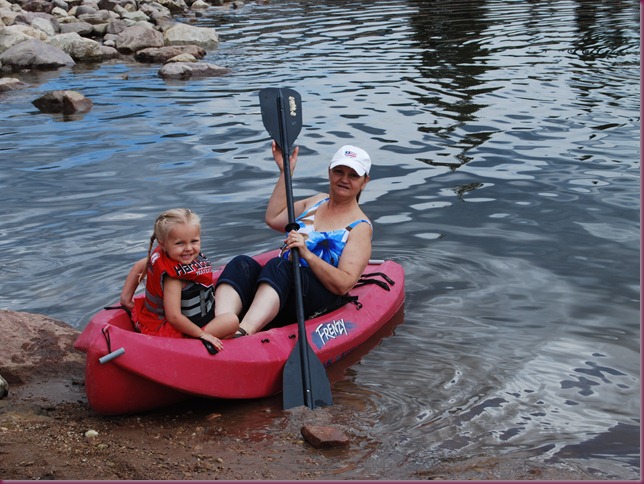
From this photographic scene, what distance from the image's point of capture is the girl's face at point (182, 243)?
424 cm

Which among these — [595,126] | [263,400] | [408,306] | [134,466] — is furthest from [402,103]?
[134,466]

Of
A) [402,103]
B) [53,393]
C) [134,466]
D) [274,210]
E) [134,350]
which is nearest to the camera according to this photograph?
[134,466]

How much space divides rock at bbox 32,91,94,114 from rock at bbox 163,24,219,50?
5984 mm

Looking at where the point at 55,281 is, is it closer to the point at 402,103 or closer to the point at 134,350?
the point at 134,350

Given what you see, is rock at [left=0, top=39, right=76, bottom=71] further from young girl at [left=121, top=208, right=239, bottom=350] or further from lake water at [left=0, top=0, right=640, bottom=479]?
young girl at [left=121, top=208, right=239, bottom=350]

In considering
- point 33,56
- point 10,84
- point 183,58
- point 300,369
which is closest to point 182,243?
point 300,369

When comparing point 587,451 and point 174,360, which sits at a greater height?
point 174,360

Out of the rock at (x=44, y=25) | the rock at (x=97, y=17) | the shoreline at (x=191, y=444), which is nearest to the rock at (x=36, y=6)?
the rock at (x=97, y=17)

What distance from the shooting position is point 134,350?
418 cm

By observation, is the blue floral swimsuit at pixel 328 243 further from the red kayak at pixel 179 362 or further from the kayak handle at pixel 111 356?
the kayak handle at pixel 111 356

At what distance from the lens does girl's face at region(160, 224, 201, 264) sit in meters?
4.24

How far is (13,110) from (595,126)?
308 inches

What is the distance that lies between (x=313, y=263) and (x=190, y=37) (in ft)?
Answer: 47.4

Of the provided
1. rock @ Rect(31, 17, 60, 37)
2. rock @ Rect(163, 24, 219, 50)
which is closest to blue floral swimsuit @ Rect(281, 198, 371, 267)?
rock @ Rect(163, 24, 219, 50)
